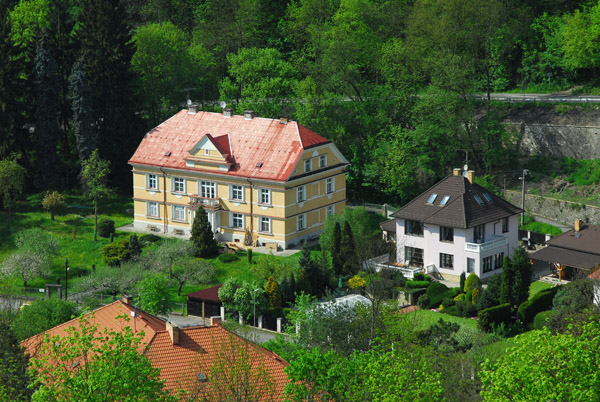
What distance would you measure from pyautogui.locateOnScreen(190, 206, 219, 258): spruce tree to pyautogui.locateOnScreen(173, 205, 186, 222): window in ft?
17.2

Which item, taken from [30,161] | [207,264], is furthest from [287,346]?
[30,161]

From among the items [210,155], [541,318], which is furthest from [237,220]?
[541,318]

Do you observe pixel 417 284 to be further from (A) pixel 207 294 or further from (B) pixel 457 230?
(A) pixel 207 294

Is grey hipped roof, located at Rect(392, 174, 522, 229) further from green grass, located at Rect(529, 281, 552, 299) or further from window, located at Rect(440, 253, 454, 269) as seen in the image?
green grass, located at Rect(529, 281, 552, 299)

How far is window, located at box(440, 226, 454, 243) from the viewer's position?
7675cm

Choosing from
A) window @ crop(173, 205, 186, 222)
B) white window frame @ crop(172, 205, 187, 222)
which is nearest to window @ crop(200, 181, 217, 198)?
white window frame @ crop(172, 205, 187, 222)

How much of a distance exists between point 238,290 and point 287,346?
11.9 metres

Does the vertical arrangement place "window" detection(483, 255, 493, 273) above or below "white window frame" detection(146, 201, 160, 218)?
below

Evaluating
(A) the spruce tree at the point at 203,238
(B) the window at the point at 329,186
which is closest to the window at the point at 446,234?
(B) the window at the point at 329,186

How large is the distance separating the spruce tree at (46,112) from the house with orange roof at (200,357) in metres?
38.2

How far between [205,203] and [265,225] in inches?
189

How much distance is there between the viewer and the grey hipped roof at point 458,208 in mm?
76688

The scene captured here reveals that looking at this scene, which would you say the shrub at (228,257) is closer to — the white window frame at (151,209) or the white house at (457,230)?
the white window frame at (151,209)

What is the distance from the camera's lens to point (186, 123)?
89.1 m
